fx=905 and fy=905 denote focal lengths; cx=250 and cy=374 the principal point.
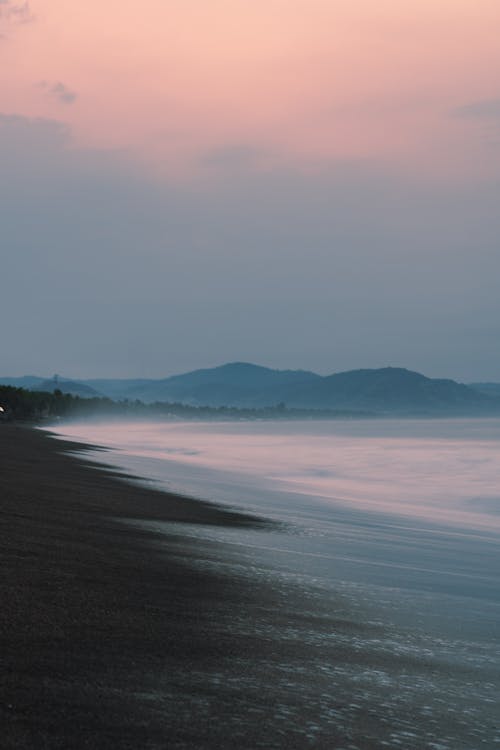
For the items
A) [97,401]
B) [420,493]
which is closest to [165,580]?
[420,493]

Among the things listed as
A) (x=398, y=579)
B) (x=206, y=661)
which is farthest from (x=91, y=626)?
(x=398, y=579)

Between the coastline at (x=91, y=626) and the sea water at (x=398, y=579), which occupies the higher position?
the coastline at (x=91, y=626)

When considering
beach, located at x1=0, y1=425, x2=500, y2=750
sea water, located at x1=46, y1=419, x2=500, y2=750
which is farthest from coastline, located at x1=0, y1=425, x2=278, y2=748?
sea water, located at x1=46, y1=419, x2=500, y2=750

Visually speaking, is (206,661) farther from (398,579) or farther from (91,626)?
(398,579)

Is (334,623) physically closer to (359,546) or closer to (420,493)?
(359,546)

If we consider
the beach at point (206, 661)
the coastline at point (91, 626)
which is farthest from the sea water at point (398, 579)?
the coastline at point (91, 626)

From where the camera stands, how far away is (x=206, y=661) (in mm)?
6758

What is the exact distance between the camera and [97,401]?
198 meters

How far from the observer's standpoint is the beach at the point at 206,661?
526cm

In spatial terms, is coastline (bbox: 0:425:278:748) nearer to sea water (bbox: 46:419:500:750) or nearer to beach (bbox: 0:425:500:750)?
beach (bbox: 0:425:500:750)

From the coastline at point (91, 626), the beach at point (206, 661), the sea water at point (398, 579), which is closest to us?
the coastline at point (91, 626)

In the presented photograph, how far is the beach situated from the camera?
526cm

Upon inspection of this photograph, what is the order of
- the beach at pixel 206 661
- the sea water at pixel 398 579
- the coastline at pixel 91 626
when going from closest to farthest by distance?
the coastline at pixel 91 626, the beach at pixel 206 661, the sea water at pixel 398 579

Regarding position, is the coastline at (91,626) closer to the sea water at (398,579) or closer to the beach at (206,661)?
Answer: the beach at (206,661)
